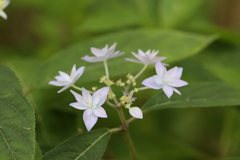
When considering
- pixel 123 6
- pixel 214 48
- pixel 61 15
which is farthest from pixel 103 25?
pixel 214 48

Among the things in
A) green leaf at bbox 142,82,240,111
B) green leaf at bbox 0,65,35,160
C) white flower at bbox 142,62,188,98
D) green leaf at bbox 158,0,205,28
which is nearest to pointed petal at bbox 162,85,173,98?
white flower at bbox 142,62,188,98

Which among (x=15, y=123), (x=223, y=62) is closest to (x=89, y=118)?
(x=15, y=123)

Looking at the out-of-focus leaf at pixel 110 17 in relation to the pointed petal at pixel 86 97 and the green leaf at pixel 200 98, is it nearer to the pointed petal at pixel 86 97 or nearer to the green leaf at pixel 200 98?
the green leaf at pixel 200 98

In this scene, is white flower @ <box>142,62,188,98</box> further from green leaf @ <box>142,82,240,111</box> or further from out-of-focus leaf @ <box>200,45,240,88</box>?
out-of-focus leaf @ <box>200,45,240,88</box>

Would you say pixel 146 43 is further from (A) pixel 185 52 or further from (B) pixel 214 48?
(B) pixel 214 48

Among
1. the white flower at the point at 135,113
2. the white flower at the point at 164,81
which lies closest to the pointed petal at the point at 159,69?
the white flower at the point at 164,81
